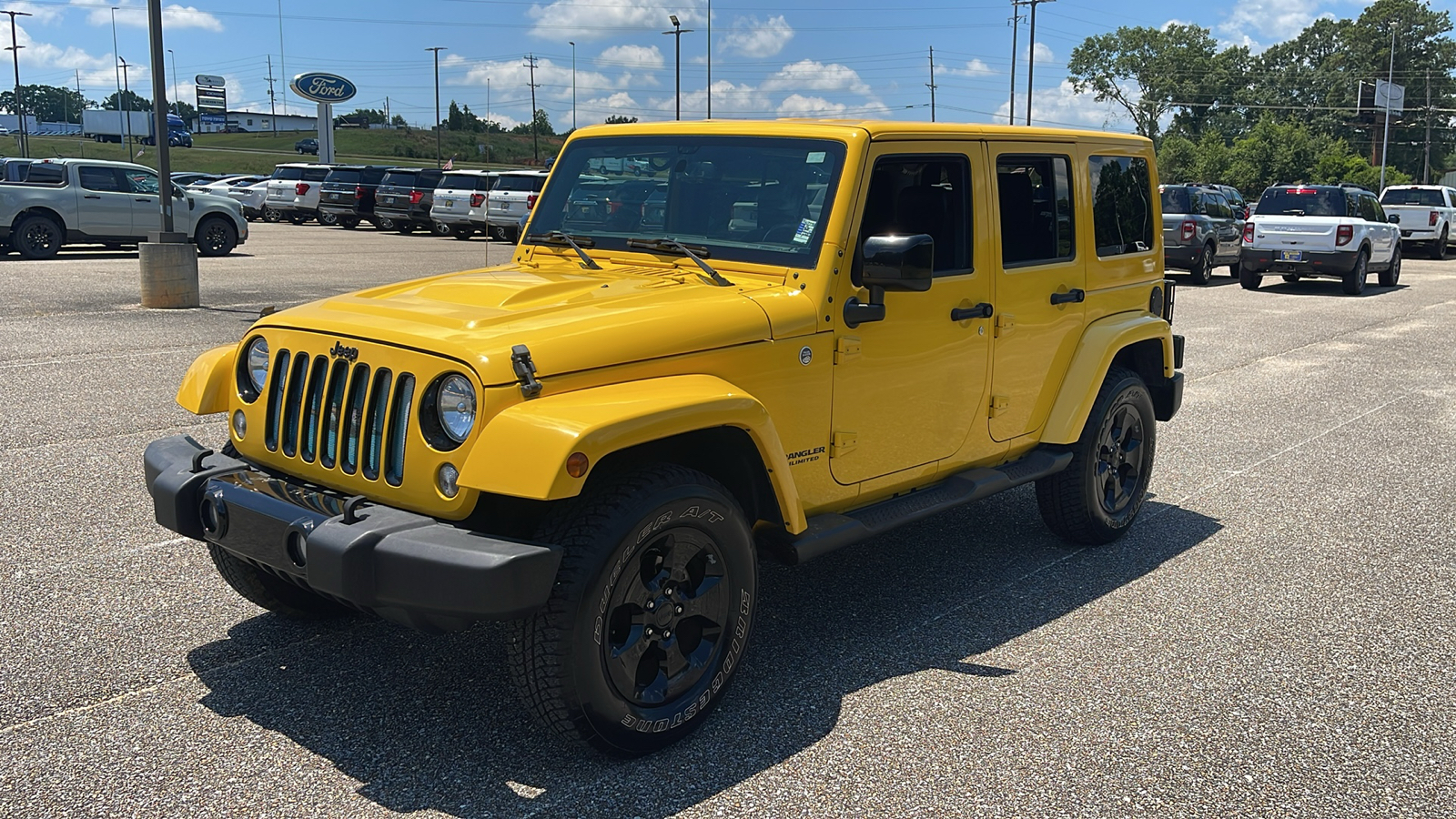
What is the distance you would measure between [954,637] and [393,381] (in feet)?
7.84

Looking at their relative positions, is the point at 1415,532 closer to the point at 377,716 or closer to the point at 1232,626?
the point at 1232,626

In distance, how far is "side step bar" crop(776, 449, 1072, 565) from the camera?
4.20 meters

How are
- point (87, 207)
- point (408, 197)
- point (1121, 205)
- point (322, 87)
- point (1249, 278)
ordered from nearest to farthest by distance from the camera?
point (1121, 205) < point (1249, 278) < point (87, 207) < point (408, 197) < point (322, 87)

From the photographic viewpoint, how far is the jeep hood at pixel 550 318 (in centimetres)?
352

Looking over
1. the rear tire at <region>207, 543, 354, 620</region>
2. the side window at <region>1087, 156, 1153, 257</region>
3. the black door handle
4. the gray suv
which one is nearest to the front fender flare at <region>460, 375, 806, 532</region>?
the black door handle

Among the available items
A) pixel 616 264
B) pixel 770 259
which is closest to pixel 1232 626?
pixel 770 259

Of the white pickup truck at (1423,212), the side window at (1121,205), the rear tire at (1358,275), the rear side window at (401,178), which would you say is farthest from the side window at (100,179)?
the white pickup truck at (1423,212)

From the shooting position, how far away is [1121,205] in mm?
5984

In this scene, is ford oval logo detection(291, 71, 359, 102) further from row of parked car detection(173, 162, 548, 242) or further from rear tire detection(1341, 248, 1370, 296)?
rear tire detection(1341, 248, 1370, 296)

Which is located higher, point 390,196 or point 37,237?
point 390,196

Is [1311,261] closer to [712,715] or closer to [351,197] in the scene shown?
[712,715]

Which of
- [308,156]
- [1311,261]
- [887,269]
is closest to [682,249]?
[887,269]

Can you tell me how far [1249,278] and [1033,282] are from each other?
56.7 feet

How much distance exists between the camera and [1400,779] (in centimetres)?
370
